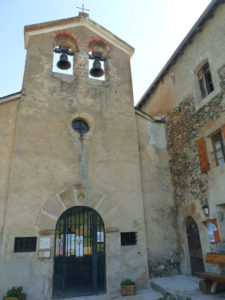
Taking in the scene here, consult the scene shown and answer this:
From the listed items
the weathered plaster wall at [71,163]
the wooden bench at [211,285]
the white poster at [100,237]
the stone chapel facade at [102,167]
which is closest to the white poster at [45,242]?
the stone chapel facade at [102,167]

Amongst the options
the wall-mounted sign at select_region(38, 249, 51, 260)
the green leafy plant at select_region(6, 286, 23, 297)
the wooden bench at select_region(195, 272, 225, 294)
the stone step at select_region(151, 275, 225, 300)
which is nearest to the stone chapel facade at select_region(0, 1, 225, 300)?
the wall-mounted sign at select_region(38, 249, 51, 260)

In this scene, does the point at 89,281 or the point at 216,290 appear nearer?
the point at 216,290

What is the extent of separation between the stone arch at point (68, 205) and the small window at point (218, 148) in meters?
3.24

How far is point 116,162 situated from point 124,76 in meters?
3.52

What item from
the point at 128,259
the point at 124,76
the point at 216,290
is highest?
the point at 124,76

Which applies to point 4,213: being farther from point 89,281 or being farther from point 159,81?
point 159,81

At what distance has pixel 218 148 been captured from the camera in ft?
21.5

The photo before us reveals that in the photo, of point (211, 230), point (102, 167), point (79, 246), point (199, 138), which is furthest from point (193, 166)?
point (79, 246)

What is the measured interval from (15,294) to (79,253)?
1.74 metres

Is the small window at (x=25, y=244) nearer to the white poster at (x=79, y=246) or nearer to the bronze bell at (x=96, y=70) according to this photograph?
the white poster at (x=79, y=246)

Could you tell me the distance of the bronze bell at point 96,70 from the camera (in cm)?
860

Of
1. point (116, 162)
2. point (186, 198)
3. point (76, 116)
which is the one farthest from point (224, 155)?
point (76, 116)

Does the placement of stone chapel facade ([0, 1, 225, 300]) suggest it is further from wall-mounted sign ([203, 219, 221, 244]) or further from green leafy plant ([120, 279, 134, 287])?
green leafy plant ([120, 279, 134, 287])

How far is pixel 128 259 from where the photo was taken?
261 inches
